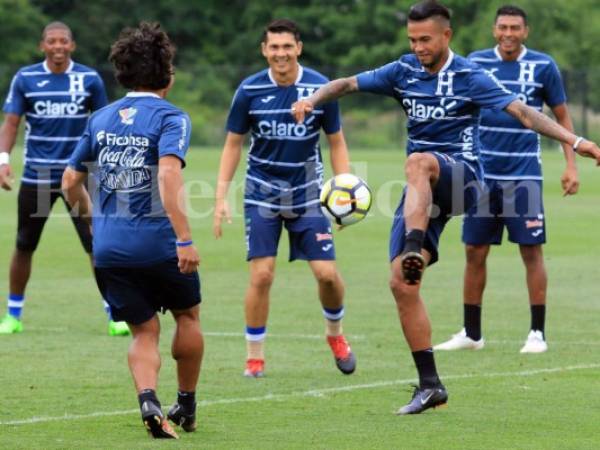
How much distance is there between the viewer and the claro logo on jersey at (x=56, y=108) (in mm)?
12297

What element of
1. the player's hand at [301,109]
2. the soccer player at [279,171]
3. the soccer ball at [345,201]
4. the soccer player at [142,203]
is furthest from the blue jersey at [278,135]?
the soccer player at [142,203]

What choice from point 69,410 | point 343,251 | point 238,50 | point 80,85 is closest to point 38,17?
point 238,50

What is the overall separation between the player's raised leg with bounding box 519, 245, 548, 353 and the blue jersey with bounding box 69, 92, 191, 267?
4.30 metres

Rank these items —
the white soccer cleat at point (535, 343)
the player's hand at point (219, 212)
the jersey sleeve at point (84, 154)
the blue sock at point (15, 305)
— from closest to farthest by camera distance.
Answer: the jersey sleeve at point (84, 154) → the player's hand at point (219, 212) → the white soccer cleat at point (535, 343) → the blue sock at point (15, 305)

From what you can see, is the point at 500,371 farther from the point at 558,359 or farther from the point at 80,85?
the point at 80,85

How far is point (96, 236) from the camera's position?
765 centimetres

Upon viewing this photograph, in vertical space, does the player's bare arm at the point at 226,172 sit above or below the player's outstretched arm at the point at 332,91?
below

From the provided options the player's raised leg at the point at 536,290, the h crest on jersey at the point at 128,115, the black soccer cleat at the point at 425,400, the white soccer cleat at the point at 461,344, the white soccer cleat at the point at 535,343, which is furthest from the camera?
the white soccer cleat at the point at 461,344

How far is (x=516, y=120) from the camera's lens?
1120 cm

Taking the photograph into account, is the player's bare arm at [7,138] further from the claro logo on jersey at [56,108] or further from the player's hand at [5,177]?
the claro logo on jersey at [56,108]

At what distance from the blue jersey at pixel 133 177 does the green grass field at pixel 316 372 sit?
952 mm

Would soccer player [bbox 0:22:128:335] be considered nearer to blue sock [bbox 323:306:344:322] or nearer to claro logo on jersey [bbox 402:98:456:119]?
blue sock [bbox 323:306:344:322]

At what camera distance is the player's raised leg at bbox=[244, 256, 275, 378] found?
9.92 meters

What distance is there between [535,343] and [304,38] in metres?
53.3
